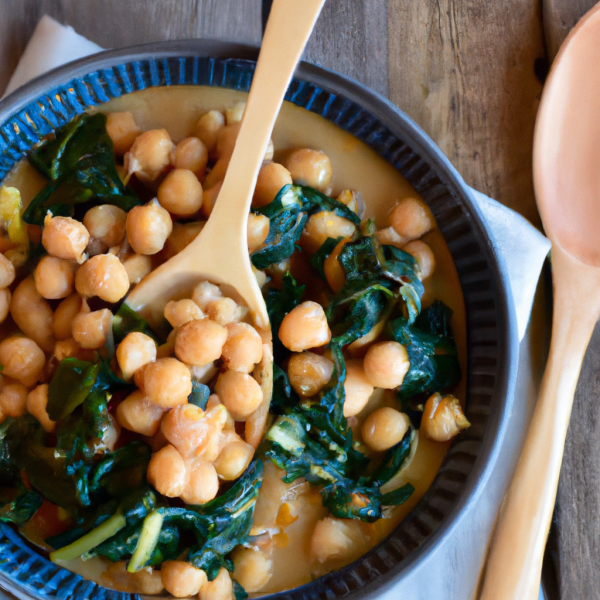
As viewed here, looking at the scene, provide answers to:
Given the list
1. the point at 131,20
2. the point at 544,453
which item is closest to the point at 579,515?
the point at 544,453

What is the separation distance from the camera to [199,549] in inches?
50.0

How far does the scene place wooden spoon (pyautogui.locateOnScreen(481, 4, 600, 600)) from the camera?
1502 mm

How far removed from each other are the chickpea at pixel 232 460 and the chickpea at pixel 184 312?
0.29m

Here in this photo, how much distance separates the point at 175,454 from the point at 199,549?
25 cm

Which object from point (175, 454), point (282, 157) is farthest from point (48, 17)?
point (175, 454)

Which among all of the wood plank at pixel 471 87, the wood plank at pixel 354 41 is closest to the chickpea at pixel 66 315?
the wood plank at pixel 354 41

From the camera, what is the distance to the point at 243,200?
4.23 ft

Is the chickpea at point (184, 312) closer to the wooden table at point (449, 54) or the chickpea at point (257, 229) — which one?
the chickpea at point (257, 229)

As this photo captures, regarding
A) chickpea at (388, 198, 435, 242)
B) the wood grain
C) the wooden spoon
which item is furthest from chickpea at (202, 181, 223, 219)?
the wood grain

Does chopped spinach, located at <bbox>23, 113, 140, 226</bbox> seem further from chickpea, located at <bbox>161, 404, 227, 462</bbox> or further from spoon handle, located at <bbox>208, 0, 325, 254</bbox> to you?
chickpea, located at <bbox>161, 404, 227, 462</bbox>

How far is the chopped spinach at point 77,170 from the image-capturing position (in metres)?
1.40

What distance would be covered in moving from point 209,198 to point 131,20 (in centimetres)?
66

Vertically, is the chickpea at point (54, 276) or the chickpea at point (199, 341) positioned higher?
the chickpea at point (54, 276)

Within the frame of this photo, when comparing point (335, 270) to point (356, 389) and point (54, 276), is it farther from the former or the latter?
point (54, 276)
